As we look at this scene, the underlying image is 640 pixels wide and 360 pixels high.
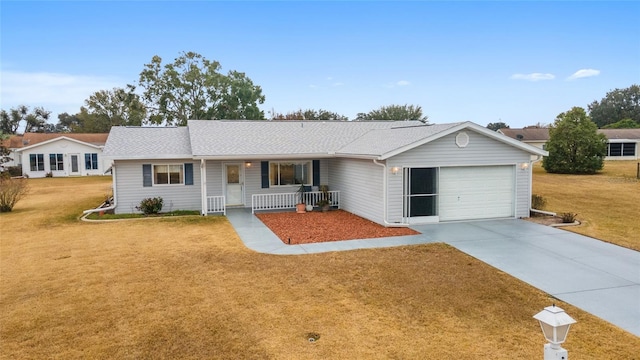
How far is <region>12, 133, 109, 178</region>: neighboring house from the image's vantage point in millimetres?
34750

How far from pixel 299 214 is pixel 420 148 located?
5401 mm

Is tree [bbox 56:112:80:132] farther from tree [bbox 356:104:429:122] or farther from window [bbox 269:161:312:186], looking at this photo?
window [bbox 269:161:312:186]

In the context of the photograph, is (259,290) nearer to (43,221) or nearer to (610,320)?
(610,320)

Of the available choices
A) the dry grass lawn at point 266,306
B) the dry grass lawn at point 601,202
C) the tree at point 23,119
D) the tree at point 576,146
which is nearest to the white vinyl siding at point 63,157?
the dry grass lawn at point 266,306

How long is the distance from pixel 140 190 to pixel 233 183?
3.57m

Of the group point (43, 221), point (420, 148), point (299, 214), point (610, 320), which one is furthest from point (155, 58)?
point (610, 320)

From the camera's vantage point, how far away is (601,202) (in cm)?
1780

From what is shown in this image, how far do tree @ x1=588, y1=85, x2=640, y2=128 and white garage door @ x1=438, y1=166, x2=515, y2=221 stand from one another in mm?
73867

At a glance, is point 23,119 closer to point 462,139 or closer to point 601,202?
point 462,139

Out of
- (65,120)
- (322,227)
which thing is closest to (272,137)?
(322,227)

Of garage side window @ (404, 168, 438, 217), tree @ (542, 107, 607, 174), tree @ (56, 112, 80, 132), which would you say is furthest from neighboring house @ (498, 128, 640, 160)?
tree @ (56, 112, 80, 132)

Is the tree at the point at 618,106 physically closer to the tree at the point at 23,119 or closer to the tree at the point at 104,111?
the tree at the point at 104,111

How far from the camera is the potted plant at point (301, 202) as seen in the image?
16.2 metres

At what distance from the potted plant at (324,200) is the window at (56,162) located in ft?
96.4
